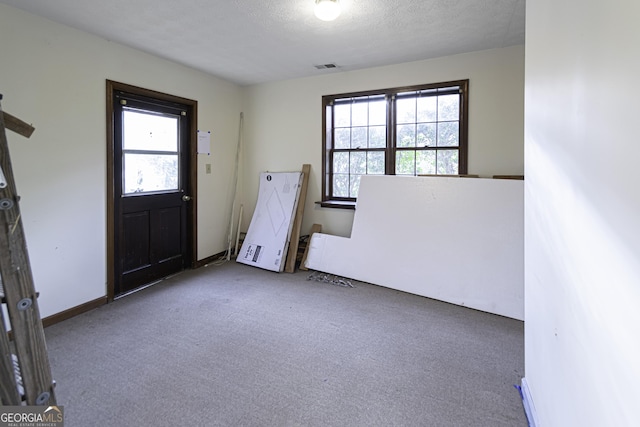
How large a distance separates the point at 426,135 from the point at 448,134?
25 centimetres

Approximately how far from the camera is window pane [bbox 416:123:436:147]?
158 inches

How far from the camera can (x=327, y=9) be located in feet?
8.32

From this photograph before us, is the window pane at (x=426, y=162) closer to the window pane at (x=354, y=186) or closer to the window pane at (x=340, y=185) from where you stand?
the window pane at (x=354, y=186)

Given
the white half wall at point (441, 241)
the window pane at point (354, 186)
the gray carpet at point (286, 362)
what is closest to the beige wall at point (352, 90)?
the window pane at point (354, 186)

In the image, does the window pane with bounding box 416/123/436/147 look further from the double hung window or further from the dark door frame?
the dark door frame

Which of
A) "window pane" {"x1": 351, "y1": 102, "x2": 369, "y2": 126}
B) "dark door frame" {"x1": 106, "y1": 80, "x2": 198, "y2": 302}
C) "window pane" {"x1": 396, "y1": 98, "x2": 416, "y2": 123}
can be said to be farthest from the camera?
"window pane" {"x1": 351, "y1": 102, "x2": 369, "y2": 126}

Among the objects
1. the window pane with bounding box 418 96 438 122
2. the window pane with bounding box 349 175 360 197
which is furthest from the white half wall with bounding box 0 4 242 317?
the window pane with bounding box 418 96 438 122

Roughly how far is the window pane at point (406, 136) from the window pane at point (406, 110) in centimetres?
8

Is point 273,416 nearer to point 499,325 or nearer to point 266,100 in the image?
point 499,325

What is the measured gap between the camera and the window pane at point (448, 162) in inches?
154

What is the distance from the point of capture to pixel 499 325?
292cm

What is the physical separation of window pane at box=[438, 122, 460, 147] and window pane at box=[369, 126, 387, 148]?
661mm

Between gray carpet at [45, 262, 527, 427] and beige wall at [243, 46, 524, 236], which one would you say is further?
beige wall at [243, 46, 524, 236]

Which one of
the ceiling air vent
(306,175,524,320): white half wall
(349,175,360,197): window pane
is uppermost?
the ceiling air vent
